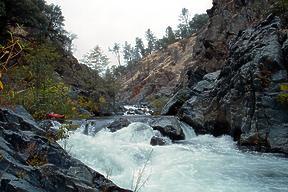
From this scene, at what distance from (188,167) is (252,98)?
7187 millimetres

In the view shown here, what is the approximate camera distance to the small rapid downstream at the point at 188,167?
30.2 ft

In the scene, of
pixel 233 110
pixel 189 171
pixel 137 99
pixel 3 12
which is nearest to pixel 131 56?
pixel 137 99

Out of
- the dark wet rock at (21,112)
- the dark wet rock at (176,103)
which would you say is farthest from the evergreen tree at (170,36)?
the dark wet rock at (21,112)

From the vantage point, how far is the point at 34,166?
5875 millimetres

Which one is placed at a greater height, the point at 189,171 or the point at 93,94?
the point at 93,94

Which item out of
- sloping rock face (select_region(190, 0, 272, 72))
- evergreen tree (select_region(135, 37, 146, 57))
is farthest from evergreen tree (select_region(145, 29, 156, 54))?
sloping rock face (select_region(190, 0, 272, 72))

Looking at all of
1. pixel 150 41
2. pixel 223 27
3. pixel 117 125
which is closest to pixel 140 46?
pixel 150 41

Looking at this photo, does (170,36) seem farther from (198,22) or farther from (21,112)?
(21,112)

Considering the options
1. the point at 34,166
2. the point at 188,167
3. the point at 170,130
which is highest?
the point at 170,130

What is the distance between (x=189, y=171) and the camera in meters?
10.8

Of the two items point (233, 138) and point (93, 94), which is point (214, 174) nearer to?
point (233, 138)

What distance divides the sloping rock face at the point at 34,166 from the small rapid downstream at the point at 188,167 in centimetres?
75

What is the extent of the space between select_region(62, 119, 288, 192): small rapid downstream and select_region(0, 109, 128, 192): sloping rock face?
75cm

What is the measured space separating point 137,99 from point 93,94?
3587 centimetres
